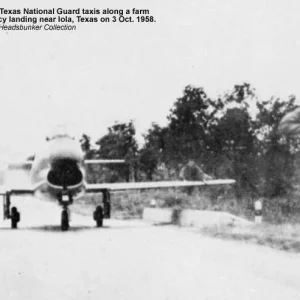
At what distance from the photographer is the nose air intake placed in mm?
16703

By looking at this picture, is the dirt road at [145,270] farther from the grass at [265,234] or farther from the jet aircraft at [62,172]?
the jet aircraft at [62,172]

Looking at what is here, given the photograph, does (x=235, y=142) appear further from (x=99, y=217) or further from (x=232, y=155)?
(x=99, y=217)

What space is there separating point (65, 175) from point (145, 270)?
8823mm

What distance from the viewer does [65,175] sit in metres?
17.0

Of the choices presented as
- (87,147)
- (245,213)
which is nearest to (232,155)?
(245,213)

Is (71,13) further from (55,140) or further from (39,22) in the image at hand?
(55,140)

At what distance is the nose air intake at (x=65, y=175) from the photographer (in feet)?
54.8

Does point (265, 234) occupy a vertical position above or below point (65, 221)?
below

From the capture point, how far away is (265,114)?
30.4m

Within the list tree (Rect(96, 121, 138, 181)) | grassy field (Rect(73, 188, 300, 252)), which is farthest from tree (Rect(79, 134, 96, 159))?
grassy field (Rect(73, 188, 300, 252))

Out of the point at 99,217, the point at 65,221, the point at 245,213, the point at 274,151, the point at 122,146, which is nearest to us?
the point at 65,221

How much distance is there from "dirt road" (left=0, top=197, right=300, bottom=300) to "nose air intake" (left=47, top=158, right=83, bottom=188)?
10.9ft

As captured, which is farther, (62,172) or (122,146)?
(122,146)

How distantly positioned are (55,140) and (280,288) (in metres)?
10.9
